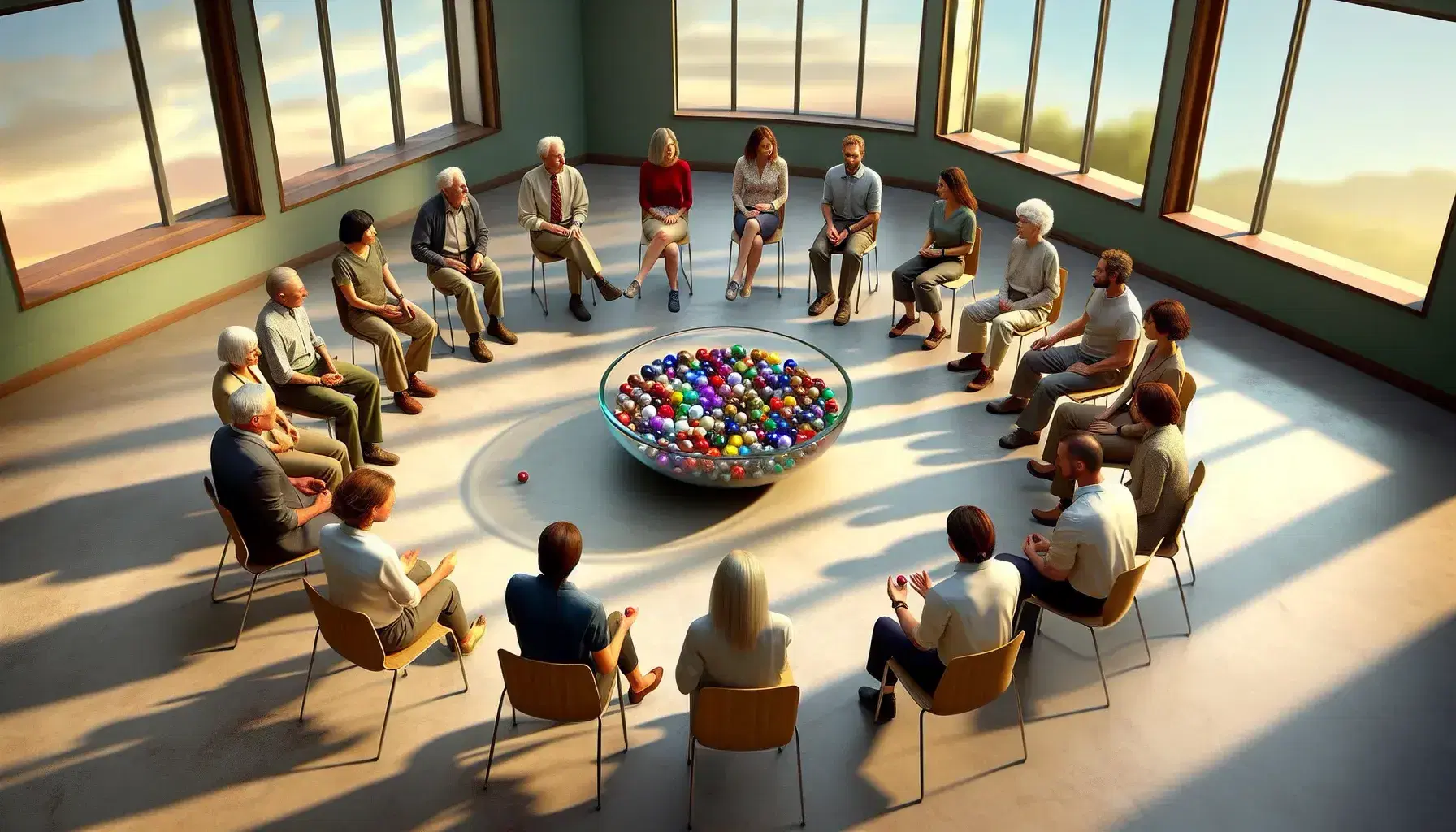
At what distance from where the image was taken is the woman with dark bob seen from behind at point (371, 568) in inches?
167

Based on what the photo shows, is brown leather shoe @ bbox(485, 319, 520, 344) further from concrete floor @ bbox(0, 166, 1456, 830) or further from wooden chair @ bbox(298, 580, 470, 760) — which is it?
wooden chair @ bbox(298, 580, 470, 760)

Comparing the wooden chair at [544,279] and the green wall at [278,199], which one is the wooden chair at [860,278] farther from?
the green wall at [278,199]

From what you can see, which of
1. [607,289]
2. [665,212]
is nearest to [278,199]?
[607,289]

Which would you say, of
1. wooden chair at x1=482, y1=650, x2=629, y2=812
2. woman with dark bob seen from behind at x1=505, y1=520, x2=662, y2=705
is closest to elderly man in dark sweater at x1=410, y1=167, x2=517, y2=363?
woman with dark bob seen from behind at x1=505, y1=520, x2=662, y2=705

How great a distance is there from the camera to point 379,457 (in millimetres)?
6484

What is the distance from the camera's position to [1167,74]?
8.57m

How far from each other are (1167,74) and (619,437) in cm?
530

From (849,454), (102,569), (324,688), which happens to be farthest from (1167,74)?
(102,569)

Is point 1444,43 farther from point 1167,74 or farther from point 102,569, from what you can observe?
point 102,569

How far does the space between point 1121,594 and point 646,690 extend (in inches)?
77.5

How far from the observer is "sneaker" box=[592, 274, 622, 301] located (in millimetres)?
8430

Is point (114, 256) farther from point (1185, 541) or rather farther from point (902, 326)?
point (1185, 541)

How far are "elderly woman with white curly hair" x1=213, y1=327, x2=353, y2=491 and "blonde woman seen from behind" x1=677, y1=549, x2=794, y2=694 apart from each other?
240cm

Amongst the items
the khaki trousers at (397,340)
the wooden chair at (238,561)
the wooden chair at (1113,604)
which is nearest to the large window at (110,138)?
the khaki trousers at (397,340)
